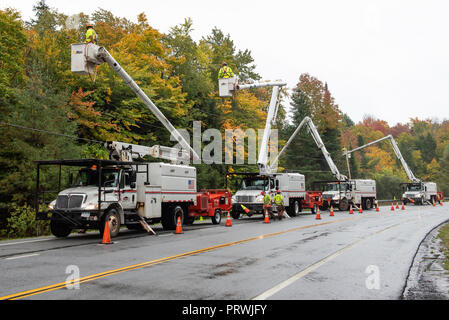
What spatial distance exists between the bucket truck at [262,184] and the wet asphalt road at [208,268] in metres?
11.8

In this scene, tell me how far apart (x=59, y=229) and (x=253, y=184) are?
1475cm

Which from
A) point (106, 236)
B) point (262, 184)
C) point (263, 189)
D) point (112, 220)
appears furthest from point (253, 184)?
point (106, 236)

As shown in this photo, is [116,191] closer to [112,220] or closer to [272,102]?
[112,220]

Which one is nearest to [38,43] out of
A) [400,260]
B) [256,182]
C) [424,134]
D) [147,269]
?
[256,182]

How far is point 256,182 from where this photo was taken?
27.7 metres

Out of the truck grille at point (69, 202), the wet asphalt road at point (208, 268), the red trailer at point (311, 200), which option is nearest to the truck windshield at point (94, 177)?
the truck grille at point (69, 202)

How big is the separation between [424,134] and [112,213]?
112751mm

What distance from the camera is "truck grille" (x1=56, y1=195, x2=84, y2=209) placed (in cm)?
1430

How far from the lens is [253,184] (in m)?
27.8

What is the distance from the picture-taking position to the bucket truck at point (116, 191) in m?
14.3

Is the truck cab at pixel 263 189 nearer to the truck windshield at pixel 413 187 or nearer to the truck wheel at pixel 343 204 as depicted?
the truck wheel at pixel 343 204

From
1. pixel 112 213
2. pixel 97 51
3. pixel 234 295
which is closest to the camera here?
pixel 234 295

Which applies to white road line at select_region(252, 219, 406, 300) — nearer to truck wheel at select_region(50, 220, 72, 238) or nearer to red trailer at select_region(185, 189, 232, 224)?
truck wheel at select_region(50, 220, 72, 238)
